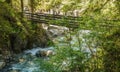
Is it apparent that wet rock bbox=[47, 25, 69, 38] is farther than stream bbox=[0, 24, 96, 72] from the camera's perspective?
Yes

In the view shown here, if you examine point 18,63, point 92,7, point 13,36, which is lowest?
point 18,63

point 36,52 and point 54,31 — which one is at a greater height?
point 54,31

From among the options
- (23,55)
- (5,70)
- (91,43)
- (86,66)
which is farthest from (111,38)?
(23,55)

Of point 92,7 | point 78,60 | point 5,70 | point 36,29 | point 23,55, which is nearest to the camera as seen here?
point 78,60

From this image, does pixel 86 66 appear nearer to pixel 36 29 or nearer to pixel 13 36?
pixel 13 36

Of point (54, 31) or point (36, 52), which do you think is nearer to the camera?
point (36, 52)

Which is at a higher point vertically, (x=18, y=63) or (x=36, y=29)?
(x=36, y=29)

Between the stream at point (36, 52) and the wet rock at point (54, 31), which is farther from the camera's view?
the wet rock at point (54, 31)

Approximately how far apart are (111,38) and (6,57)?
10.3 metres

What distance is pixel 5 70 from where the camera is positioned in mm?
16062

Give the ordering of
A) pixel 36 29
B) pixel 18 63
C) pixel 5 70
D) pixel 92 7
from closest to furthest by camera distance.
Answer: pixel 92 7, pixel 5 70, pixel 18 63, pixel 36 29

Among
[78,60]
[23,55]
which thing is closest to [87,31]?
[78,60]

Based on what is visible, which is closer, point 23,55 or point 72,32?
point 72,32

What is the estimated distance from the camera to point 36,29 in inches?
927
